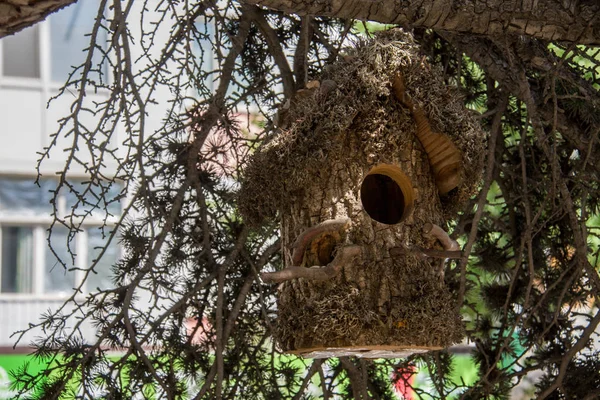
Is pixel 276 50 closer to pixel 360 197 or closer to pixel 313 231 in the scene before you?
pixel 360 197

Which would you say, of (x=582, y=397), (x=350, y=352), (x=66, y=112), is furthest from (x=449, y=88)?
(x=66, y=112)

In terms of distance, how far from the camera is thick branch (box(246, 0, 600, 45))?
224 cm

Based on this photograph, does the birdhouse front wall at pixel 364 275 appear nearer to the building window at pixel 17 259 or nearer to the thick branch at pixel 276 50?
the thick branch at pixel 276 50

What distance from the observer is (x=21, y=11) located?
1.77m

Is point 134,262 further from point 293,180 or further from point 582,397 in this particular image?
point 582,397

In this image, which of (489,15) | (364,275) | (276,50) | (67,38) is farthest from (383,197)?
(67,38)

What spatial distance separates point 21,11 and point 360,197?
0.96m

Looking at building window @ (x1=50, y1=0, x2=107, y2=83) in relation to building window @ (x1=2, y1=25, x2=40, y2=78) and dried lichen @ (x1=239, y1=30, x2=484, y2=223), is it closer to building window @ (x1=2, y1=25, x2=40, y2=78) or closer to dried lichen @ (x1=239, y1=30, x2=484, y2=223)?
building window @ (x1=2, y1=25, x2=40, y2=78)

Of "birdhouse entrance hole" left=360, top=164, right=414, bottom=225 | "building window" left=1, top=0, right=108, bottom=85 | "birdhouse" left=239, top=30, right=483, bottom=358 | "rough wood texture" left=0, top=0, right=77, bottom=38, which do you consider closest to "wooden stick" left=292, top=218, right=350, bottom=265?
"birdhouse" left=239, top=30, right=483, bottom=358

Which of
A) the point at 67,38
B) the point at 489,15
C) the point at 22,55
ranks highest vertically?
the point at 67,38

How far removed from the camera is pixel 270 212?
2.50 m

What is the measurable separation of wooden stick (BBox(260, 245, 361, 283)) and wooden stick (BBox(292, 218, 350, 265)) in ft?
0.19

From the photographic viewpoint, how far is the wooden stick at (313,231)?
2.26 meters

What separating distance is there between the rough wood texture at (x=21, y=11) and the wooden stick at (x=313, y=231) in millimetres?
786
